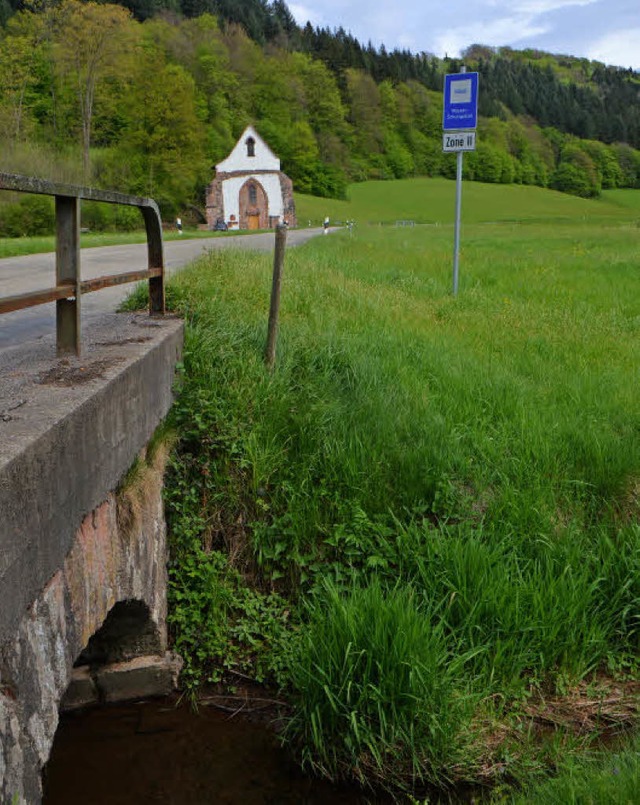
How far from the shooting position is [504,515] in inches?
202

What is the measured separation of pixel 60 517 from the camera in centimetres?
262

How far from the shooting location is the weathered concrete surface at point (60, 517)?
7.32 feet

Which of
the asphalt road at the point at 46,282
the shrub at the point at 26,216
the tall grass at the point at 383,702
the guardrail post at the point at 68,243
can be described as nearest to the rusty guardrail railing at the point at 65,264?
the guardrail post at the point at 68,243

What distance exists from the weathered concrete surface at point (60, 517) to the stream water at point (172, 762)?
71 cm

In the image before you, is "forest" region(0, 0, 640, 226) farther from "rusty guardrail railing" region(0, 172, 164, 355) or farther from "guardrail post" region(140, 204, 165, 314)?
"rusty guardrail railing" region(0, 172, 164, 355)

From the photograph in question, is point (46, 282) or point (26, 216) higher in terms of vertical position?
point (26, 216)

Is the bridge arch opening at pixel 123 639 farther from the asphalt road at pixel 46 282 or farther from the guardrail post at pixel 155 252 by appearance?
the guardrail post at pixel 155 252

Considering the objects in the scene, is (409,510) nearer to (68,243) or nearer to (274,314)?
(274,314)

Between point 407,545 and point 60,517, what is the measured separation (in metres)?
2.68

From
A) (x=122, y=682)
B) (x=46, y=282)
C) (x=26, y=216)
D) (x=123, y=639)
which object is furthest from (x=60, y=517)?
(x=26, y=216)

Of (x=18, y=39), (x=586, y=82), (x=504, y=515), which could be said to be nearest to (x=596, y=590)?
(x=504, y=515)

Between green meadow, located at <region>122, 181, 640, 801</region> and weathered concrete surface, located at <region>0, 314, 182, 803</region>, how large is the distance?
0.84 meters

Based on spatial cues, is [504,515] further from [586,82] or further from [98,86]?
[586,82]

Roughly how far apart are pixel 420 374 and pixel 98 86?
4443 centimetres
